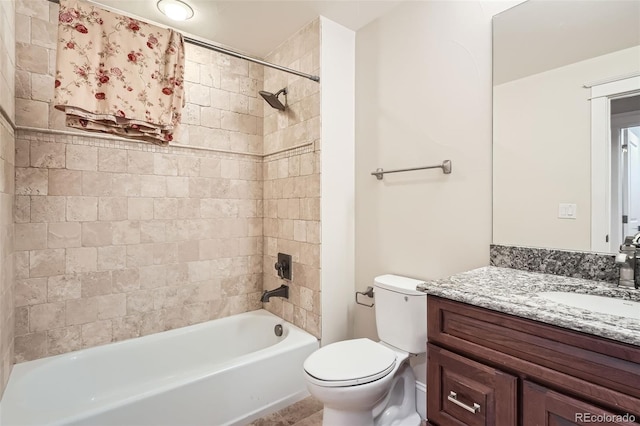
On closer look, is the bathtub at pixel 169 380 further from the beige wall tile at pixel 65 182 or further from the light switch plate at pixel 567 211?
the light switch plate at pixel 567 211

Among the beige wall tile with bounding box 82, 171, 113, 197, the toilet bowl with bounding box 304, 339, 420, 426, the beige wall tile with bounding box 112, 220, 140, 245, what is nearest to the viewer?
the toilet bowl with bounding box 304, 339, 420, 426

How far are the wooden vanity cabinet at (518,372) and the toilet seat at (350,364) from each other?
341 millimetres

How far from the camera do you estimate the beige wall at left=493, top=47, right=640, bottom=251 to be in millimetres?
1299

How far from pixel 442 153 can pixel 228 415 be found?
1.88 m

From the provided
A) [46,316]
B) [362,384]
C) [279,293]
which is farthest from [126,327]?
[362,384]

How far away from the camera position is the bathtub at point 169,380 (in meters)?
1.43

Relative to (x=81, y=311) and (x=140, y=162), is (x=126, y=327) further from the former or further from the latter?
(x=140, y=162)

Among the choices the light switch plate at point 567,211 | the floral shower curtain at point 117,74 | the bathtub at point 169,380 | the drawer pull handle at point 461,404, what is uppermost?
the floral shower curtain at point 117,74

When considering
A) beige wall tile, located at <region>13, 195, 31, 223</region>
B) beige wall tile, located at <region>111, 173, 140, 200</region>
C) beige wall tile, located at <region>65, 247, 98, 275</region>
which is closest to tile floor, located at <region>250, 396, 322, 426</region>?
beige wall tile, located at <region>65, 247, 98, 275</region>

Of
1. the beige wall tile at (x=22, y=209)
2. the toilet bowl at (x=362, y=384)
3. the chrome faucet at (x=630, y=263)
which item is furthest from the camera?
the beige wall tile at (x=22, y=209)

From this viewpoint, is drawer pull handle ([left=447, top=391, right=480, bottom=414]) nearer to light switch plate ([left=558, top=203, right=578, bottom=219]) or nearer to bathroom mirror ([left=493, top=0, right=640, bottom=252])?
bathroom mirror ([left=493, top=0, right=640, bottom=252])

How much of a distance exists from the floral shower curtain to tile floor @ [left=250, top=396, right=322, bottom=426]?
5.69ft

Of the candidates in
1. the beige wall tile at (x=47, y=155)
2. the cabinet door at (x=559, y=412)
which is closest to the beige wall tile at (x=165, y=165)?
the beige wall tile at (x=47, y=155)

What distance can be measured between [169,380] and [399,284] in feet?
4.31
